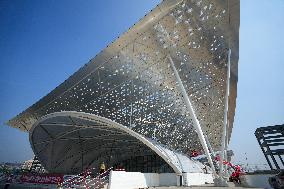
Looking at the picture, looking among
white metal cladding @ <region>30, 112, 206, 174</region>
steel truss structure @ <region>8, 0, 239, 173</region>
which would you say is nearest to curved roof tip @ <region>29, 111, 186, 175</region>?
white metal cladding @ <region>30, 112, 206, 174</region>

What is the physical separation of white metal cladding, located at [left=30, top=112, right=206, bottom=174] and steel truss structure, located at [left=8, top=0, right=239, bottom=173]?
127 mm

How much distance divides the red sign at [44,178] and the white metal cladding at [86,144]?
536cm

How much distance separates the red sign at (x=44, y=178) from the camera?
17.9m

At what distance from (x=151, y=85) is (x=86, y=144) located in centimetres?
1452

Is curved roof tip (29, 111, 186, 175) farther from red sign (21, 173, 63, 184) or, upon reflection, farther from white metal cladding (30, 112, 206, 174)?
red sign (21, 173, 63, 184)

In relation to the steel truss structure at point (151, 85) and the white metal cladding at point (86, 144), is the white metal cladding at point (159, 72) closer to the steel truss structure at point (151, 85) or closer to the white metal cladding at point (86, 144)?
the steel truss structure at point (151, 85)

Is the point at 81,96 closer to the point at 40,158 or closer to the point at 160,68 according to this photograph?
the point at 160,68

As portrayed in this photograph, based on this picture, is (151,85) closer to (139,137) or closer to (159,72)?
(159,72)

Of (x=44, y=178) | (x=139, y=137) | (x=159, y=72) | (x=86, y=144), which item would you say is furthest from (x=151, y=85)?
(x=86, y=144)

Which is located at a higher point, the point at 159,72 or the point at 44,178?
the point at 159,72

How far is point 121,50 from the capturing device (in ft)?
68.9

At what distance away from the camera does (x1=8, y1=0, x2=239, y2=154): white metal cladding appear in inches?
758

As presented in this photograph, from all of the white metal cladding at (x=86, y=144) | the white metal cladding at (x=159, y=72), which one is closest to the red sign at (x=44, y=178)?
the white metal cladding at (x=86, y=144)

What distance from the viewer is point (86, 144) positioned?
117ft
